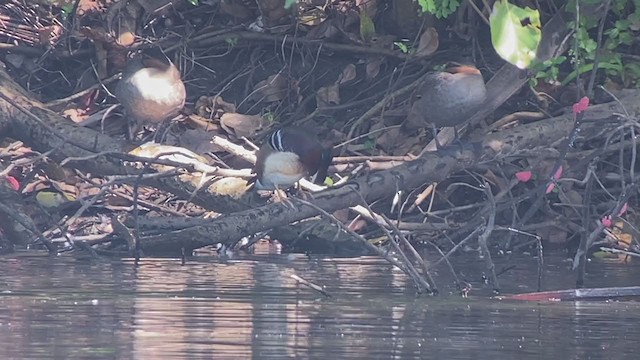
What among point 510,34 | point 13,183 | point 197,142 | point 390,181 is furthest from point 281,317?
point 13,183

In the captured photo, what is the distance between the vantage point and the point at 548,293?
6.40 metres

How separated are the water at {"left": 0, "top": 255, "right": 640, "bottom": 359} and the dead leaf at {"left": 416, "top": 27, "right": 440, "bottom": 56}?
299 cm

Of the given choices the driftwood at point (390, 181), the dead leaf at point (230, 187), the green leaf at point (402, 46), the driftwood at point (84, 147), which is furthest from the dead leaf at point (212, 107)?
the driftwood at point (390, 181)

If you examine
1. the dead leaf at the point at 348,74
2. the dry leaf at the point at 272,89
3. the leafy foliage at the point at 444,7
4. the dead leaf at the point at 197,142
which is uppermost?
the leafy foliage at the point at 444,7

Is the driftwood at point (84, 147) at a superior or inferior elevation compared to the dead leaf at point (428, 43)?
inferior

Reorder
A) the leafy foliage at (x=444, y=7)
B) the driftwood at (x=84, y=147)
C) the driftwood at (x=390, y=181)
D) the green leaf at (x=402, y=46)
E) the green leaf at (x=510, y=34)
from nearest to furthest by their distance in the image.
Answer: the green leaf at (x=510, y=34) < the driftwood at (x=390, y=181) < the driftwood at (x=84, y=147) < the leafy foliage at (x=444, y=7) < the green leaf at (x=402, y=46)

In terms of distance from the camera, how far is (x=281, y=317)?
18.9 ft

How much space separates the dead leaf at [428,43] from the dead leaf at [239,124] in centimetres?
145

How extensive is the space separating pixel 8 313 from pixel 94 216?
4594 mm

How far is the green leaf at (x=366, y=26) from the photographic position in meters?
10.8

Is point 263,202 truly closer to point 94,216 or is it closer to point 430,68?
point 94,216

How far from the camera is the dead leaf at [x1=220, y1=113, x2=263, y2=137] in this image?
415 inches

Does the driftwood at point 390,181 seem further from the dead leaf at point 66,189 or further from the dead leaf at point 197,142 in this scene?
the dead leaf at point 66,189

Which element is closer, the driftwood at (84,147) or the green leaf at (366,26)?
the driftwood at (84,147)
